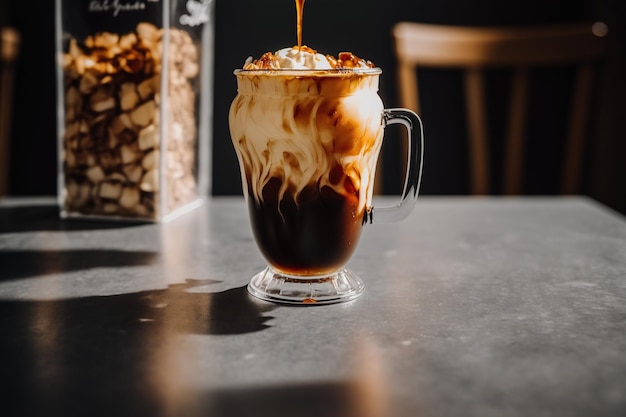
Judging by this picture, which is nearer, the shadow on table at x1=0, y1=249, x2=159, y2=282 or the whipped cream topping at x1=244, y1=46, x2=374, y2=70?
the whipped cream topping at x1=244, y1=46, x2=374, y2=70

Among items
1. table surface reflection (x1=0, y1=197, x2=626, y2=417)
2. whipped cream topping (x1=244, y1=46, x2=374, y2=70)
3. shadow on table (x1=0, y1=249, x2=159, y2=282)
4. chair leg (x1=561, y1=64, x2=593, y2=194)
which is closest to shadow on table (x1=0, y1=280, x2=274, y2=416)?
table surface reflection (x1=0, y1=197, x2=626, y2=417)

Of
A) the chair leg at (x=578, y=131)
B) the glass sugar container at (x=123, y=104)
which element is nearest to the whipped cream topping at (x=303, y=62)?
the glass sugar container at (x=123, y=104)

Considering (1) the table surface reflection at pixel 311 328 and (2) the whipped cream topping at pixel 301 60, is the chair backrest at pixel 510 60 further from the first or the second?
(2) the whipped cream topping at pixel 301 60

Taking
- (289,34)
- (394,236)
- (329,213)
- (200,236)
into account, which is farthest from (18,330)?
(289,34)

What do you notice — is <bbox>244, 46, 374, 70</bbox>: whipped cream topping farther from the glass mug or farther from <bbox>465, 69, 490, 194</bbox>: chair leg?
<bbox>465, 69, 490, 194</bbox>: chair leg

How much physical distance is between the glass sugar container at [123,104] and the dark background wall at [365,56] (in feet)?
3.31

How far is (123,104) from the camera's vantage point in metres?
1.11

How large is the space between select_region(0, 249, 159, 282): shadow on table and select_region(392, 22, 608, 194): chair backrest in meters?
0.98

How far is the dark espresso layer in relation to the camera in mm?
787

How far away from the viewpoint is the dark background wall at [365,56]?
2.16 meters

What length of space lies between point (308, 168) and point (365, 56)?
146 centimetres

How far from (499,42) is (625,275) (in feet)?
3.22

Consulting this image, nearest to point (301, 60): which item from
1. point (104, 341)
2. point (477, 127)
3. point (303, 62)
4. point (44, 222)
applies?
point (303, 62)

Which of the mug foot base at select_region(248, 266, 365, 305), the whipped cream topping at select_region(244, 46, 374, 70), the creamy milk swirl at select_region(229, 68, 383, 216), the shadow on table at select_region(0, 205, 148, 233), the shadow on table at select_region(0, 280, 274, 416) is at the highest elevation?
the whipped cream topping at select_region(244, 46, 374, 70)
